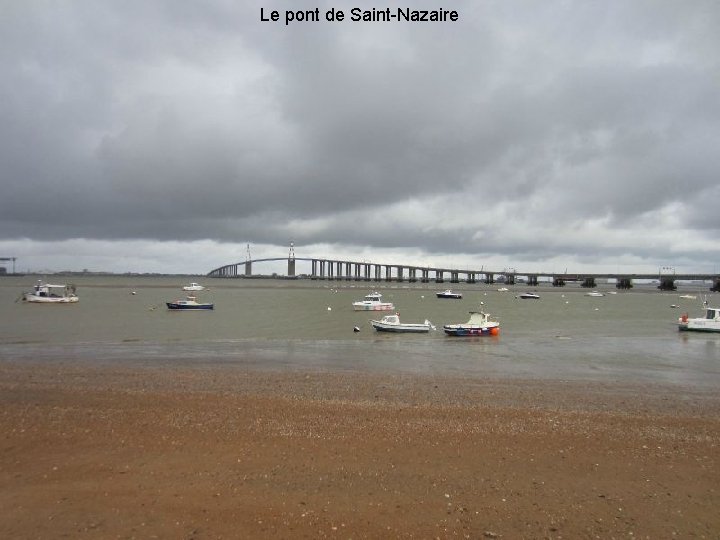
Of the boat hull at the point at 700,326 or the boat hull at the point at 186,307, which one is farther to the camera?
the boat hull at the point at 186,307

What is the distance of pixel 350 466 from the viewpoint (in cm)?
812

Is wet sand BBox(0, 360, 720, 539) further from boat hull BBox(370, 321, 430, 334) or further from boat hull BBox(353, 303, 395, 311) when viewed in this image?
boat hull BBox(353, 303, 395, 311)

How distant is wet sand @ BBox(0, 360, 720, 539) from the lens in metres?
6.28

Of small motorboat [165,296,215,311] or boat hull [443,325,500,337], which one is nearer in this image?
boat hull [443,325,500,337]

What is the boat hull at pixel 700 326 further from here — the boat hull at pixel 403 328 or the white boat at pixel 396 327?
the boat hull at pixel 403 328

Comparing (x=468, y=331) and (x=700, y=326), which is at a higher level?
(x=468, y=331)

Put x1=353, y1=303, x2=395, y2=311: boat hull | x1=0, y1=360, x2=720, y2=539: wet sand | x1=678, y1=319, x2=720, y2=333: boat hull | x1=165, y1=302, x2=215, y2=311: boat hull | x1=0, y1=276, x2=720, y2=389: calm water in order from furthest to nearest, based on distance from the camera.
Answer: x1=353, y1=303, x2=395, y2=311: boat hull
x1=165, y1=302, x2=215, y2=311: boat hull
x1=678, y1=319, x2=720, y2=333: boat hull
x1=0, y1=276, x2=720, y2=389: calm water
x1=0, y1=360, x2=720, y2=539: wet sand

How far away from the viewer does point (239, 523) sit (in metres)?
6.18

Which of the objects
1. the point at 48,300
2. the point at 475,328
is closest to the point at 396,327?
the point at 475,328

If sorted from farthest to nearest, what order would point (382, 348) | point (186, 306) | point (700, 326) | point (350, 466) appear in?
point (186, 306) → point (700, 326) → point (382, 348) → point (350, 466)

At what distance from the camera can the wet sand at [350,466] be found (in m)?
6.28

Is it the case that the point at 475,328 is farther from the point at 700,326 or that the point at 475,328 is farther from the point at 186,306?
the point at 186,306

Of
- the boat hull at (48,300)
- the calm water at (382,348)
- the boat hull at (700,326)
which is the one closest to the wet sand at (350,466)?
the calm water at (382,348)

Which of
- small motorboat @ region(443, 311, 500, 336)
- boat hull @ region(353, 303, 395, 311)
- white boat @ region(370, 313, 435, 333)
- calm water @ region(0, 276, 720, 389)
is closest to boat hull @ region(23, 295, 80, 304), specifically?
calm water @ region(0, 276, 720, 389)
